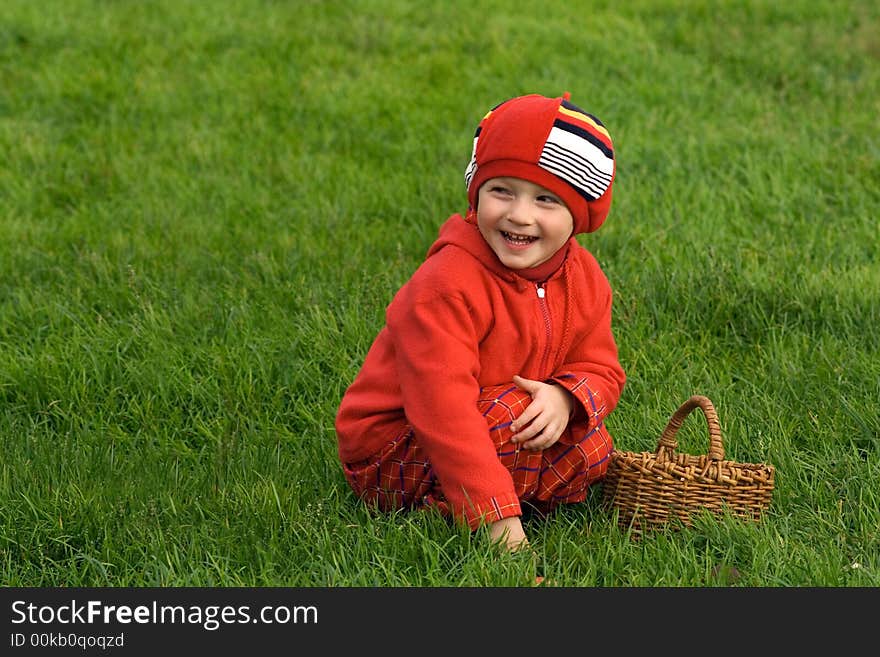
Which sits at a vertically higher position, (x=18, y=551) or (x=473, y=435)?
(x=473, y=435)

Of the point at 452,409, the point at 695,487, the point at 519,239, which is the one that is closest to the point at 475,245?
the point at 519,239

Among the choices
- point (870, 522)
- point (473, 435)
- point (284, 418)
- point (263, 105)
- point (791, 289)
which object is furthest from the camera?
point (263, 105)

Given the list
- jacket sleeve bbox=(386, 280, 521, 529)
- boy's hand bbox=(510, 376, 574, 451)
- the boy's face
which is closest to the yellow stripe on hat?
the boy's face

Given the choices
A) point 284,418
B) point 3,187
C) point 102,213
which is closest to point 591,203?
point 284,418

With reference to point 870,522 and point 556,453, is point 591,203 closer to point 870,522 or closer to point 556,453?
point 556,453

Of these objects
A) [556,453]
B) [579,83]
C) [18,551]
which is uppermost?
[579,83]

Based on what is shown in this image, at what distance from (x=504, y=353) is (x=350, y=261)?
1.95 metres

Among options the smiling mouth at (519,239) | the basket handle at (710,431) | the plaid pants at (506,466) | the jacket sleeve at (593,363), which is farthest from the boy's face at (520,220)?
the basket handle at (710,431)

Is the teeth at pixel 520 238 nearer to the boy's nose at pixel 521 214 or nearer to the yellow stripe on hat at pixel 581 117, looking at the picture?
the boy's nose at pixel 521 214

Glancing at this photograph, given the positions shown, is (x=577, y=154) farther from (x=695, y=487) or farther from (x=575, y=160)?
(x=695, y=487)

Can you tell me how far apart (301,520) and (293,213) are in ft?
8.57

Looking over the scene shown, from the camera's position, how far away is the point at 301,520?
3.17 metres

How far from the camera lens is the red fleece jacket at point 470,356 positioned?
3020mm

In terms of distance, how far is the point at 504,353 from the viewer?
10.4 ft
